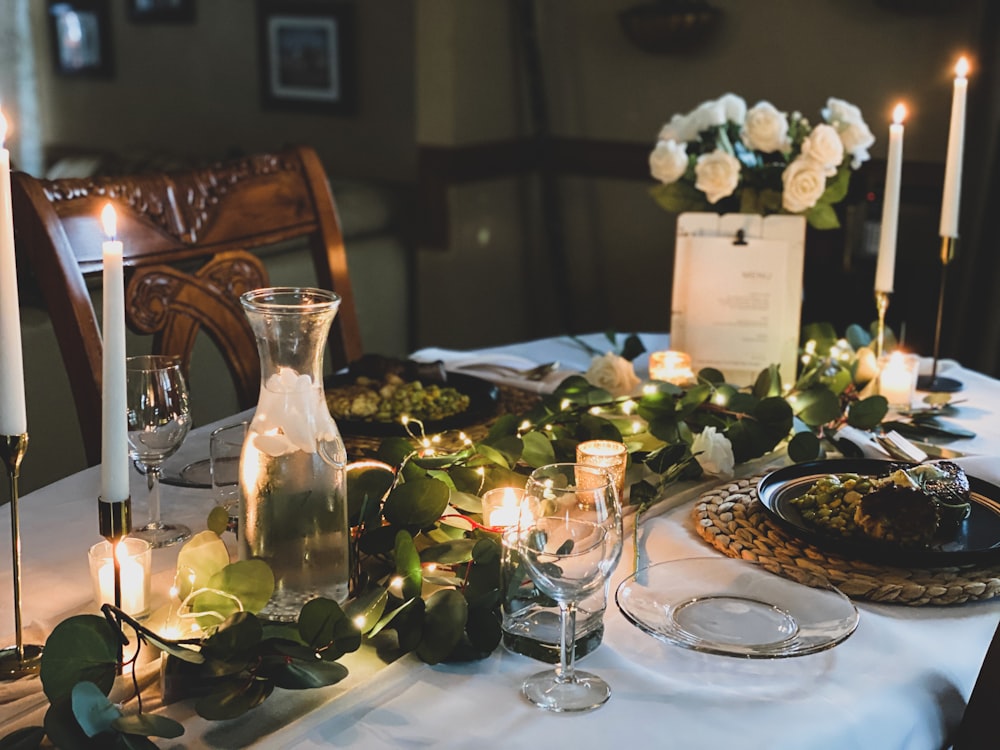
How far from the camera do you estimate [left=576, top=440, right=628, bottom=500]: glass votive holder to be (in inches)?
47.4

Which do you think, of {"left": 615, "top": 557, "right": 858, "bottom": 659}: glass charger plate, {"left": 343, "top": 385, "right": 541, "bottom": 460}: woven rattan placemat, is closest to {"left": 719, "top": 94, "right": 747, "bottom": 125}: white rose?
{"left": 343, "top": 385, "right": 541, "bottom": 460}: woven rattan placemat

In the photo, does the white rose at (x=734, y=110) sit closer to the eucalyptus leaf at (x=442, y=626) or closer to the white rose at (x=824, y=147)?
the white rose at (x=824, y=147)

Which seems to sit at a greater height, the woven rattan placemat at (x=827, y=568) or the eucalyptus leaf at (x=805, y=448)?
the eucalyptus leaf at (x=805, y=448)

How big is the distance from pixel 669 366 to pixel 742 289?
7.4 inches

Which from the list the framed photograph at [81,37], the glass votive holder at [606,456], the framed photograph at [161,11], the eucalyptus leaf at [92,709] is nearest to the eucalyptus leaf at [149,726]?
the eucalyptus leaf at [92,709]

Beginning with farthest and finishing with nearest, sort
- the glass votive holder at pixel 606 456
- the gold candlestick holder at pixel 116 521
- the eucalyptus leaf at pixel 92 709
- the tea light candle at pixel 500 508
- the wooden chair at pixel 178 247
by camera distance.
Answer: the wooden chair at pixel 178 247
the glass votive holder at pixel 606 456
the tea light candle at pixel 500 508
the gold candlestick holder at pixel 116 521
the eucalyptus leaf at pixel 92 709

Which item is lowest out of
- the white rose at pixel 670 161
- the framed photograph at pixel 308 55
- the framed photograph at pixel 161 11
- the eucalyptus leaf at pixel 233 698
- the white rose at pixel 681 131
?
the eucalyptus leaf at pixel 233 698

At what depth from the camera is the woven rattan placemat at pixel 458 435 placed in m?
1.33

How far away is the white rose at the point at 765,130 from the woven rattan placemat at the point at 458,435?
0.50 m

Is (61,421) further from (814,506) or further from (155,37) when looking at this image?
(155,37)

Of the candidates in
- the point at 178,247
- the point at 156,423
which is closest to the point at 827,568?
the point at 156,423

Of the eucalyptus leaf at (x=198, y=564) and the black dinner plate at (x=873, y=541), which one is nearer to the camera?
the eucalyptus leaf at (x=198, y=564)

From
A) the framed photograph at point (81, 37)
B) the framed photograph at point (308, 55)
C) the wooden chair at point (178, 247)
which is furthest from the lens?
the framed photograph at point (81, 37)

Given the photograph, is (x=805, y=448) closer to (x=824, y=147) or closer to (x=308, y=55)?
(x=824, y=147)
